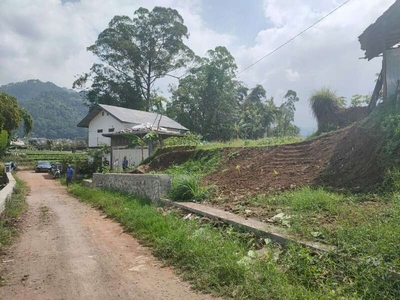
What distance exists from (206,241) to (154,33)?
40.6 meters

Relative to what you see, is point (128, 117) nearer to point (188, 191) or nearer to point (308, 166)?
point (188, 191)

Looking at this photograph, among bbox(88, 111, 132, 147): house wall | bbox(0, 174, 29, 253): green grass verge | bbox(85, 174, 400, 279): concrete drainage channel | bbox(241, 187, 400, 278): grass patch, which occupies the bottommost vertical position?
bbox(0, 174, 29, 253): green grass verge

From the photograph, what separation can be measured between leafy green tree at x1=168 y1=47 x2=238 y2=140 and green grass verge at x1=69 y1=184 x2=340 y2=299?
28.8 metres

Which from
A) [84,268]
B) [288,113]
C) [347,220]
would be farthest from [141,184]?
[288,113]

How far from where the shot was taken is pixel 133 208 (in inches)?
333

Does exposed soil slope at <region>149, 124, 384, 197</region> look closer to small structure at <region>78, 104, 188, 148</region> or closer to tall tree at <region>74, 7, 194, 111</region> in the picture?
small structure at <region>78, 104, 188, 148</region>

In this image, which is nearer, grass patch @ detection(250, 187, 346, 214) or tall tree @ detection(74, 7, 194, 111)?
grass patch @ detection(250, 187, 346, 214)

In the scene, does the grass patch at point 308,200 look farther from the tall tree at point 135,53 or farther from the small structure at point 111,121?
the tall tree at point 135,53

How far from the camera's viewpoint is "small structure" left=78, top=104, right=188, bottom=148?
3039 cm

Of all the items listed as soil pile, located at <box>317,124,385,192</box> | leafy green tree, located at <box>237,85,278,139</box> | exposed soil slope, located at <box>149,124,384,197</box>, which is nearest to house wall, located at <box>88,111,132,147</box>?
leafy green tree, located at <box>237,85,278,139</box>

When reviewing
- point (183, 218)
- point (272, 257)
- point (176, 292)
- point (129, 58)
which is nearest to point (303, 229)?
point (272, 257)

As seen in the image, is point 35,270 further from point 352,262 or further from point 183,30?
point 183,30

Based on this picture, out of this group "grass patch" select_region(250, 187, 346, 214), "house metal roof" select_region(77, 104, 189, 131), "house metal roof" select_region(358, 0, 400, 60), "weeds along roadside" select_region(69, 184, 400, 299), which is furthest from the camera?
"house metal roof" select_region(77, 104, 189, 131)

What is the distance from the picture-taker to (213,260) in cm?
427
